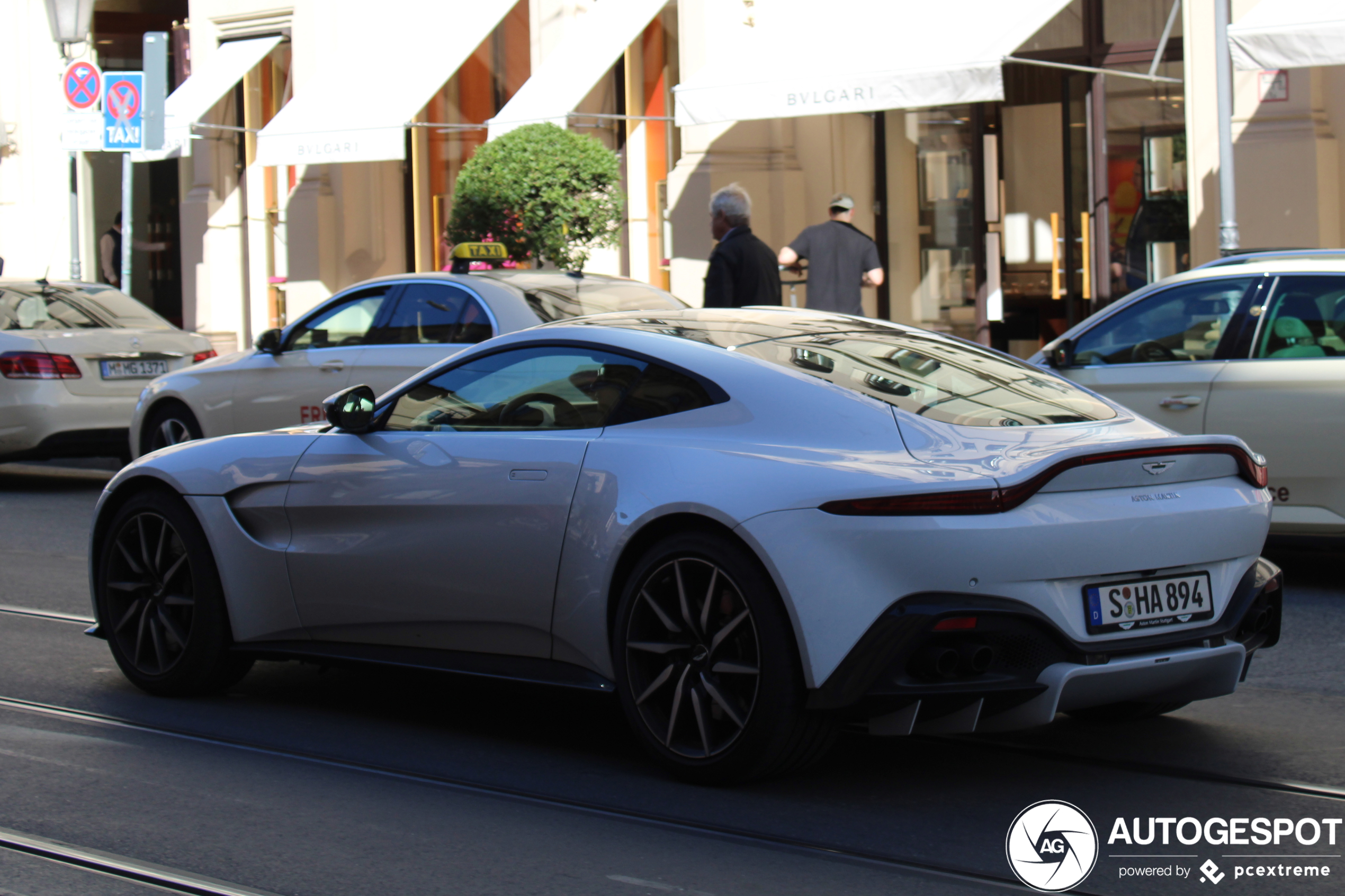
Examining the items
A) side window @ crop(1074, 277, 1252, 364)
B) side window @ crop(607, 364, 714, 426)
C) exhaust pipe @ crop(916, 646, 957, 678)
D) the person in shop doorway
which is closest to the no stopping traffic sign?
the person in shop doorway

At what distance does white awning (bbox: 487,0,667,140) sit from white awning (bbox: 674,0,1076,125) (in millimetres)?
2266

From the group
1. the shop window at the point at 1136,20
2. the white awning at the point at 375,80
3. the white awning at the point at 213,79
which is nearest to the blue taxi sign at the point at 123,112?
the white awning at the point at 375,80

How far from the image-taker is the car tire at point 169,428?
39.4ft

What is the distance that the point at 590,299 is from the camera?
32.8 ft

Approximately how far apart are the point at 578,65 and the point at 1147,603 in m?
14.4

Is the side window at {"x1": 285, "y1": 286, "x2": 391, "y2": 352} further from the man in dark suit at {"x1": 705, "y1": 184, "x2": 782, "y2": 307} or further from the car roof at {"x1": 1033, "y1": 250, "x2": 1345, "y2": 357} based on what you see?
the car roof at {"x1": 1033, "y1": 250, "x2": 1345, "y2": 357}

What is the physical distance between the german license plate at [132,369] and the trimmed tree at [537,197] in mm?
3673

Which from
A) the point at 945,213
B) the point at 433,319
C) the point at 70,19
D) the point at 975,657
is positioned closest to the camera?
the point at 975,657

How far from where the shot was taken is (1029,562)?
4480mm

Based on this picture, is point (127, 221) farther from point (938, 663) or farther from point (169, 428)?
point (938, 663)

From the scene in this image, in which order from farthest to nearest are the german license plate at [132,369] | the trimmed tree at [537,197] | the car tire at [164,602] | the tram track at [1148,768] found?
the trimmed tree at [537,197] → the german license plate at [132,369] → the car tire at [164,602] → the tram track at [1148,768]

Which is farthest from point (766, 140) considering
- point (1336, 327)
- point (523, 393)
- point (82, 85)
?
point (523, 393)

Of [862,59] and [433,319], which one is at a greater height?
[862,59]

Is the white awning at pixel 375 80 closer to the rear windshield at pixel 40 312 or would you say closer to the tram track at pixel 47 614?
the rear windshield at pixel 40 312
